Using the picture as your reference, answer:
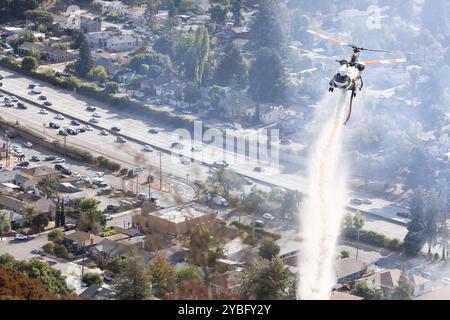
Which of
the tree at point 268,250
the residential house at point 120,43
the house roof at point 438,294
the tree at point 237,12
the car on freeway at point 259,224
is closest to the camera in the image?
the house roof at point 438,294

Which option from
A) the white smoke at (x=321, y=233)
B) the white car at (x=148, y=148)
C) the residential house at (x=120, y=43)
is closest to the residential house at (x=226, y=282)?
the white smoke at (x=321, y=233)

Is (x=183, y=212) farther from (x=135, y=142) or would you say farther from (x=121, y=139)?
(x=121, y=139)

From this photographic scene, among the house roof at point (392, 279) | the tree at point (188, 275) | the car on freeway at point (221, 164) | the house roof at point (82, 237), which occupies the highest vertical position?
the tree at point (188, 275)

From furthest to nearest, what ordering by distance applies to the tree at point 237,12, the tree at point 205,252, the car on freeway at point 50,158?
the tree at point 237,12, the car on freeway at point 50,158, the tree at point 205,252

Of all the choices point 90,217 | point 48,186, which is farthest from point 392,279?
point 48,186

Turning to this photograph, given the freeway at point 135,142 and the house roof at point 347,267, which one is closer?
the house roof at point 347,267

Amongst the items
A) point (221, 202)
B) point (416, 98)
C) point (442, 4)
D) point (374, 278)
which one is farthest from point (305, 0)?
point (374, 278)

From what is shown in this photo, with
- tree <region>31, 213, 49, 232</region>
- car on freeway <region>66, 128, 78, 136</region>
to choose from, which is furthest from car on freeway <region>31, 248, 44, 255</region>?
car on freeway <region>66, 128, 78, 136</region>

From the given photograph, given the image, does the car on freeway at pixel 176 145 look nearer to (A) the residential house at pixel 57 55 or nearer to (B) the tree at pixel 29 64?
(B) the tree at pixel 29 64
